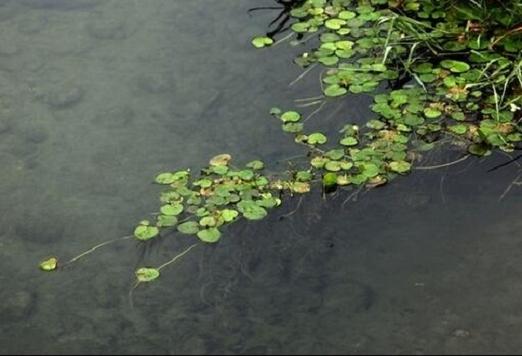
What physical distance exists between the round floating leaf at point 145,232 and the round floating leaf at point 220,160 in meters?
0.41

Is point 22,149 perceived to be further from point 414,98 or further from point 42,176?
point 414,98

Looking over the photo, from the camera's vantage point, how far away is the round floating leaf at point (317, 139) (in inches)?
139

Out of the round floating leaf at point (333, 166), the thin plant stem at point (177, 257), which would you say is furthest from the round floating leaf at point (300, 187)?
the thin plant stem at point (177, 257)

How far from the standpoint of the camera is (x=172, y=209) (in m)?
3.21

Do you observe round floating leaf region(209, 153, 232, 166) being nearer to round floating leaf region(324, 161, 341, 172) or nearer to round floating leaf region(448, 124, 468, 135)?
round floating leaf region(324, 161, 341, 172)

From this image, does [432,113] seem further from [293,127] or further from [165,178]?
[165,178]

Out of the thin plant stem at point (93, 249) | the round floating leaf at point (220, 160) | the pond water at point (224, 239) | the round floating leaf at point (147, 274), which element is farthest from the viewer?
the round floating leaf at point (220, 160)

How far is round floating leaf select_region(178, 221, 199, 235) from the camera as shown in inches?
124

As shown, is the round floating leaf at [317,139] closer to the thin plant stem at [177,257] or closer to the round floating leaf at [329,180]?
the round floating leaf at [329,180]

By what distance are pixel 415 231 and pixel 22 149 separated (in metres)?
1.62

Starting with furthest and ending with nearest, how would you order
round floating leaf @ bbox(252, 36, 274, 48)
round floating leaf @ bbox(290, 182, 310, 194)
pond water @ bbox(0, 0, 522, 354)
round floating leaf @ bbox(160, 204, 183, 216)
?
round floating leaf @ bbox(252, 36, 274, 48), round floating leaf @ bbox(290, 182, 310, 194), round floating leaf @ bbox(160, 204, 183, 216), pond water @ bbox(0, 0, 522, 354)

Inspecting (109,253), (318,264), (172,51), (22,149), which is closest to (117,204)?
(109,253)

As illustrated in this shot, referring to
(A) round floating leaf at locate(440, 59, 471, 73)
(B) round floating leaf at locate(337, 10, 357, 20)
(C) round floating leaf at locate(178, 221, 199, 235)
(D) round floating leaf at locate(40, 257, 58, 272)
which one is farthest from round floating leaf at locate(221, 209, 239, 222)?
(B) round floating leaf at locate(337, 10, 357, 20)

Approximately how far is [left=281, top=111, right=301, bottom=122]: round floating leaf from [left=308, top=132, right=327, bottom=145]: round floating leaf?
0.43 ft
